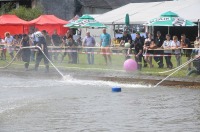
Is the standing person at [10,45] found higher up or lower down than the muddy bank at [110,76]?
higher up

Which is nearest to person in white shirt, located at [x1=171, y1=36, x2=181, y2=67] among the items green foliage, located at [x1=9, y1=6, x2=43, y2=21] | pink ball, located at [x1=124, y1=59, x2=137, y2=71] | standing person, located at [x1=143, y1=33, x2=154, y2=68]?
standing person, located at [x1=143, y1=33, x2=154, y2=68]

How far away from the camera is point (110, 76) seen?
24.8 meters

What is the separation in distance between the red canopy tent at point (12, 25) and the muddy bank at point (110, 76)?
1780cm

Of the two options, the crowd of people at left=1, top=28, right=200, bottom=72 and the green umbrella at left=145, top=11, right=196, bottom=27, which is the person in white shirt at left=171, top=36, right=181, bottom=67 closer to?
the crowd of people at left=1, top=28, right=200, bottom=72

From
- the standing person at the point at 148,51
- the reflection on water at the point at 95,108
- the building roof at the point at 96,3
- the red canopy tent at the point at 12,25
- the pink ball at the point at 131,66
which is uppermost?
the building roof at the point at 96,3

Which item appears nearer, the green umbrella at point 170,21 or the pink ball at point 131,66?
the pink ball at point 131,66

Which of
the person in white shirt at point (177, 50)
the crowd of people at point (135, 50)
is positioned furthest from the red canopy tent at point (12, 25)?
the person in white shirt at point (177, 50)

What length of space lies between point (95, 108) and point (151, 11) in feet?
104

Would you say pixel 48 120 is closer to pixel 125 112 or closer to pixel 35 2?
pixel 125 112

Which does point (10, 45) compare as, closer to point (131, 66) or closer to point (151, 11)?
point (131, 66)

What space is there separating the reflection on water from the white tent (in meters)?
20.6

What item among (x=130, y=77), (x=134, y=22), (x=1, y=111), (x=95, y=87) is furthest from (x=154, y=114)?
(x=134, y=22)

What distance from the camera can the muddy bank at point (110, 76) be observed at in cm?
2233

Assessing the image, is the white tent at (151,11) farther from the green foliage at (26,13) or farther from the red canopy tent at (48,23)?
the green foliage at (26,13)
